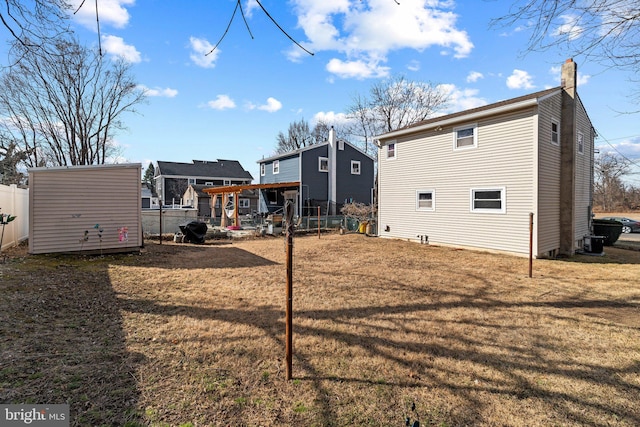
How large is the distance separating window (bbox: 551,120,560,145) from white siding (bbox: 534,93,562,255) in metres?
0.13

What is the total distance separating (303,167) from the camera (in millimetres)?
23250

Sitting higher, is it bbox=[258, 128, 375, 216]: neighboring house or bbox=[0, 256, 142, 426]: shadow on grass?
bbox=[258, 128, 375, 216]: neighboring house

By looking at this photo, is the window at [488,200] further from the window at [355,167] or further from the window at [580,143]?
the window at [355,167]

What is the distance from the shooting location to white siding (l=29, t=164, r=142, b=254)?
27.1 feet

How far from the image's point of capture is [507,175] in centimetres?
1003

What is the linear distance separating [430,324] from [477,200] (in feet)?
26.0

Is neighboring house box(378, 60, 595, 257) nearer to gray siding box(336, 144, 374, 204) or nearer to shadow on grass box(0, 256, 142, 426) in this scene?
shadow on grass box(0, 256, 142, 426)

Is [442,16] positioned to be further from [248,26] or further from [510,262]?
[510,262]

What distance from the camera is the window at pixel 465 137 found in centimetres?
1092

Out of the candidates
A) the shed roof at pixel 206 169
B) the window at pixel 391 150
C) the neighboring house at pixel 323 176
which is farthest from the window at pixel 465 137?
the shed roof at pixel 206 169

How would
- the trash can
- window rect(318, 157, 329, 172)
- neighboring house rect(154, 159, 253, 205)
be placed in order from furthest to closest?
neighboring house rect(154, 159, 253, 205)
window rect(318, 157, 329, 172)
the trash can

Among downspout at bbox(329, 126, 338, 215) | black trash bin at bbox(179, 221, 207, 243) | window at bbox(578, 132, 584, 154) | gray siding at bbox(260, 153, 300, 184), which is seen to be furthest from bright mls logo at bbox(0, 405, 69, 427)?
downspout at bbox(329, 126, 338, 215)

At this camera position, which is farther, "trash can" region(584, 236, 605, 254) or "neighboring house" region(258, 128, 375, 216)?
"neighboring house" region(258, 128, 375, 216)

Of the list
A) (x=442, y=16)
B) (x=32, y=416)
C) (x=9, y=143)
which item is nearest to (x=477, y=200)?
(x=442, y=16)
